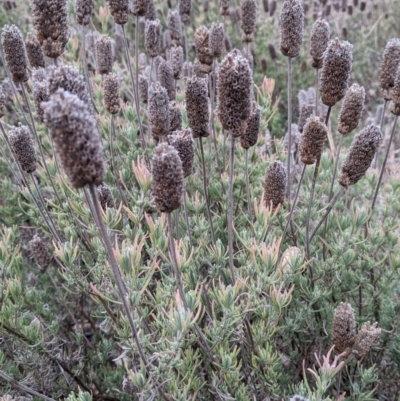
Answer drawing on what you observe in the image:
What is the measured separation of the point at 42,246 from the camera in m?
2.09

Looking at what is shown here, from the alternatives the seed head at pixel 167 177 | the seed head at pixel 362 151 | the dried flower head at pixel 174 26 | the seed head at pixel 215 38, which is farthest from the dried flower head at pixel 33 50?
the seed head at pixel 362 151

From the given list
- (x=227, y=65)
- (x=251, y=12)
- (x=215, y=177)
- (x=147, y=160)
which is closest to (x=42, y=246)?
(x=147, y=160)

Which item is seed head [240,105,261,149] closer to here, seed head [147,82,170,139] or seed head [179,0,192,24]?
seed head [147,82,170,139]

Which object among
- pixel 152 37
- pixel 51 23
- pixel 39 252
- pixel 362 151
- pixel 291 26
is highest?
pixel 51 23

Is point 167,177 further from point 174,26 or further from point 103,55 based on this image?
point 174,26

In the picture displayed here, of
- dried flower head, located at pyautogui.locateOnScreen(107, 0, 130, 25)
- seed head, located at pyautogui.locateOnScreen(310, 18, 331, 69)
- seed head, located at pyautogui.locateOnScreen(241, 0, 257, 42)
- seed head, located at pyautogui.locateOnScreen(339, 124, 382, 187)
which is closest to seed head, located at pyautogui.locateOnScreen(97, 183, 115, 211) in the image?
dried flower head, located at pyautogui.locateOnScreen(107, 0, 130, 25)

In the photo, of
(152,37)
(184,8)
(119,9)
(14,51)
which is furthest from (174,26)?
(14,51)

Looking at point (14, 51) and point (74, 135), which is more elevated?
point (74, 135)

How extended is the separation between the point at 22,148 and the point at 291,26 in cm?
103

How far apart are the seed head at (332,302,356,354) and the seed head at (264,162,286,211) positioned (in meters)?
0.41

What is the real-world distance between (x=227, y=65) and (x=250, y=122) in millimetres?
419

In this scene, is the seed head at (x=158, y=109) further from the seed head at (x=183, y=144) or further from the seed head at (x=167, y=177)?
the seed head at (x=167, y=177)

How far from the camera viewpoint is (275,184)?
1753 millimetres

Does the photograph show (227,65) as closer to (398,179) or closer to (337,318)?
(337,318)
